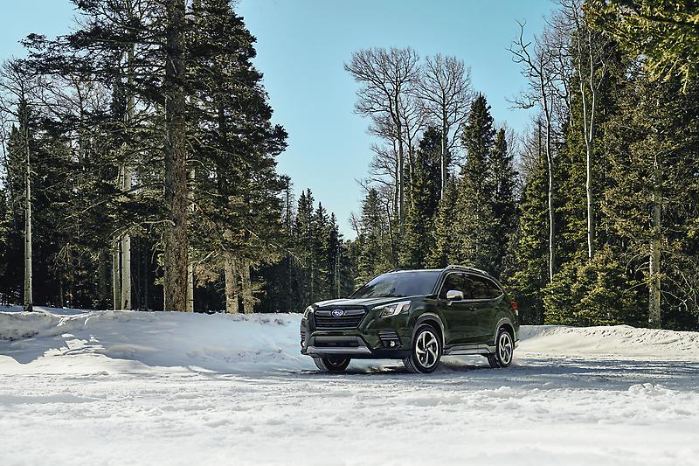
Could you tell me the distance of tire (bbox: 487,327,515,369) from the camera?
1323 cm

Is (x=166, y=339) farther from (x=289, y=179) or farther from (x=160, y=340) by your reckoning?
(x=289, y=179)

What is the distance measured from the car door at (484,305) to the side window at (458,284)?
14 centimetres

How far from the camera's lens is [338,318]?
37.5 feet

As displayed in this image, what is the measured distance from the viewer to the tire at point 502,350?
13.2m

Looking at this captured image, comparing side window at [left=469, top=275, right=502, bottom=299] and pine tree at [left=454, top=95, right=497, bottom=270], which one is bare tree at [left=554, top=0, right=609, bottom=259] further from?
side window at [left=469, top=275, right=502, bottom=299]

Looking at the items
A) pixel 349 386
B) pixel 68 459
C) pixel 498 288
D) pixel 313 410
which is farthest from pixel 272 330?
pixel 68 459

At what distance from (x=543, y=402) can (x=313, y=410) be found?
2.29 m

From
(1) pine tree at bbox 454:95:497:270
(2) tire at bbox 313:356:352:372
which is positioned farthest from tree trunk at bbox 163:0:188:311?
(1) pine tree at bbox 454:95:497:270

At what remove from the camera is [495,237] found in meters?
50.4

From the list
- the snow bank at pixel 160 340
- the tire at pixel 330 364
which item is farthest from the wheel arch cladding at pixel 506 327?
the snow bank at pixel 160 340

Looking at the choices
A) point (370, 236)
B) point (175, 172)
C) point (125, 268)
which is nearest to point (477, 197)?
point (370, 236)

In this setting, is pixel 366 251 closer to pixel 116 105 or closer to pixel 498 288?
pixel 116 105

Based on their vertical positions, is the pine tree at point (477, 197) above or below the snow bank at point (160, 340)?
above

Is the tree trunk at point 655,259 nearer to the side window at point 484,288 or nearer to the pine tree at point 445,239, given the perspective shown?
the side window at point 484,288
